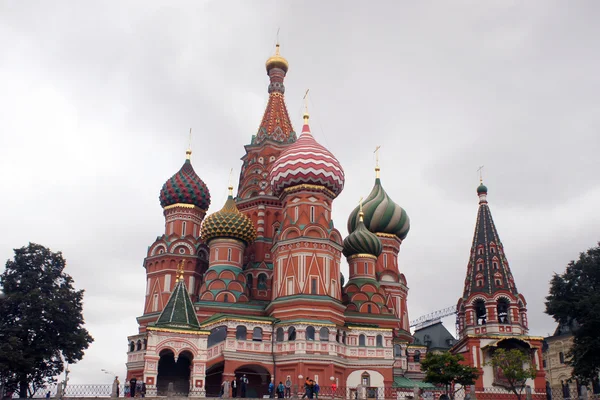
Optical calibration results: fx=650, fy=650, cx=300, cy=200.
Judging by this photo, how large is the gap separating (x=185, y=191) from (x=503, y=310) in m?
21.2

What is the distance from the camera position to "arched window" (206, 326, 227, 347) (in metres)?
32.8

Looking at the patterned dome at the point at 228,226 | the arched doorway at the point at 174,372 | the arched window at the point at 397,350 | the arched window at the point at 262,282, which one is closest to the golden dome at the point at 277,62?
the patterned dome at the point at 228,226

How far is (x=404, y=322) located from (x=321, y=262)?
1166 centimetres

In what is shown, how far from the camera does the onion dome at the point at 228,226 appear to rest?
125 feet

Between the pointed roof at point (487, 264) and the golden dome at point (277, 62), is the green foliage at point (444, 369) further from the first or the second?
the golden dome at point (277, 62)

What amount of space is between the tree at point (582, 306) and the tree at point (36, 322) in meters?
21.7

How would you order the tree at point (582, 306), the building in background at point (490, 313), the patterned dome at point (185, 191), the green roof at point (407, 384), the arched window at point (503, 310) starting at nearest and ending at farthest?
the tree at point (582, 306), the green roof at point (407, 384), the building in background at point (490, 313), the arched window at point (503, 310), the patterned dome at point (185, 191)

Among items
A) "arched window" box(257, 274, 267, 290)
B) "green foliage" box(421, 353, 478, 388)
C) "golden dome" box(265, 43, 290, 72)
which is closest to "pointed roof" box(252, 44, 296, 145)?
"golden dome" box(265, 43, 290, 72)

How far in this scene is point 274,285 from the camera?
3556 cm

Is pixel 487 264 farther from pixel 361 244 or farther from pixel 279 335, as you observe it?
pixel 279 335

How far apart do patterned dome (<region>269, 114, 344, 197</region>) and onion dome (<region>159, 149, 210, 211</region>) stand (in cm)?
629

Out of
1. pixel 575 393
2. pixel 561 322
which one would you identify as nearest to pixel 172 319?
pixel 561 322

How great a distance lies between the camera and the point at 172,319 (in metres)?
27.9

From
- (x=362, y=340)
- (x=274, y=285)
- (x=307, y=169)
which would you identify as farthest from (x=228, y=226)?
(x=362, y=340)
